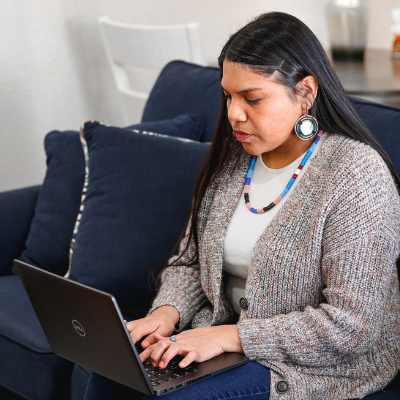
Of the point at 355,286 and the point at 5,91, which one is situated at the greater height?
the point at 5,91

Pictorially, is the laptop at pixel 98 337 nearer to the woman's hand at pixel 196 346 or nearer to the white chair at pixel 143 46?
the woman's hand at pixel 196 346

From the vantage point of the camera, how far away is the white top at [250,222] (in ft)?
3.85

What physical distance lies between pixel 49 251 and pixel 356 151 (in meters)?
1.04

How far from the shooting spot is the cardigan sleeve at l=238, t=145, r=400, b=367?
1.00 meters

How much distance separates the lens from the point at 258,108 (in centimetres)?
109

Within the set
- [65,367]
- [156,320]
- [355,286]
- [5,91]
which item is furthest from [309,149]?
[5,91]

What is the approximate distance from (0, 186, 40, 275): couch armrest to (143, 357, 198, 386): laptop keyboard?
0.92 meters

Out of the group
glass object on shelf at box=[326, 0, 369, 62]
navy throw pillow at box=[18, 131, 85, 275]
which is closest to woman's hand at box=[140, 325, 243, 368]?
navy throw pillow at box=[18, 131, 85, 275]

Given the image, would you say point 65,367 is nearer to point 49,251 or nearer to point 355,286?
point 49,251

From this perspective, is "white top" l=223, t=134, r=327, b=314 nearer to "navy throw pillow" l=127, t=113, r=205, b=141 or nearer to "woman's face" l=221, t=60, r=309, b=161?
"woman's face" l=221, t=60, r=309, b=161

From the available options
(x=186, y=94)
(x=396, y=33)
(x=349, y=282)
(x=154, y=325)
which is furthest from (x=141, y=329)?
(x=396, y=33)

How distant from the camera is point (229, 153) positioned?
130 centimetres

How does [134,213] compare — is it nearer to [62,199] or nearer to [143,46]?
[62,199]

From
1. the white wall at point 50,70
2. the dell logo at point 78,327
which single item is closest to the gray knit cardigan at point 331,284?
the dell logo at point 78,327
